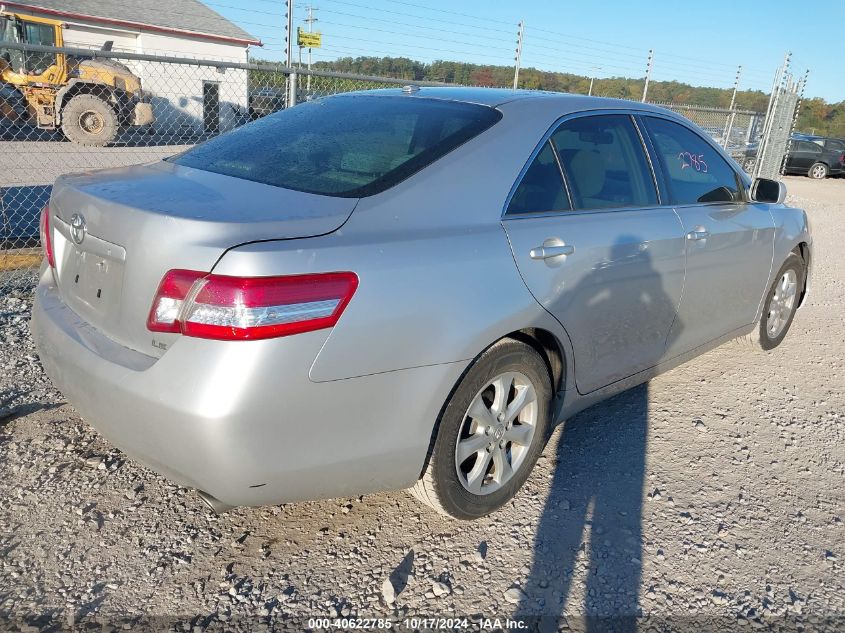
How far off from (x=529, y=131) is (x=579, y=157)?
375 millimetres

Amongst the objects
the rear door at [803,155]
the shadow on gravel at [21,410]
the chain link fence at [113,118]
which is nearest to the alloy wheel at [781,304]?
the shadow on gravel at [21,410]

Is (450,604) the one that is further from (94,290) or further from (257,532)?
(94,290)

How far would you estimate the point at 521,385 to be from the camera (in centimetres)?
274

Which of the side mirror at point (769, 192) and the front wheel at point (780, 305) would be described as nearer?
the side mirror at point (769, 192)

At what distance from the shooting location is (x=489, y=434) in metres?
2.65

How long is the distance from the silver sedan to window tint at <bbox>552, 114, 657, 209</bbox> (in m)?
0.01

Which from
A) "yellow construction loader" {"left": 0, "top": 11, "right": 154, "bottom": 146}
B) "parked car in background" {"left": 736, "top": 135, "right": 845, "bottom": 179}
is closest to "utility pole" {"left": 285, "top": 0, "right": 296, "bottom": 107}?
"yellow construction loader" {"left": 0, "top": 11, "right": 154, "bottom": 146}

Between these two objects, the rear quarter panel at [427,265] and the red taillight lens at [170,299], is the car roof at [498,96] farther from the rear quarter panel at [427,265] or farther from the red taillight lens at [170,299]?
the red taillight lens at [170,299]

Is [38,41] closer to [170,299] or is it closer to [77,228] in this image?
[77,228]

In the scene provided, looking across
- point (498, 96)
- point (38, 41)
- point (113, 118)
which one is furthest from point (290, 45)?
point (38, 41)

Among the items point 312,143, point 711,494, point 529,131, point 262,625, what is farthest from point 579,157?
point 262,625

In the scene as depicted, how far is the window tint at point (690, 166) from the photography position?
11.7 ft

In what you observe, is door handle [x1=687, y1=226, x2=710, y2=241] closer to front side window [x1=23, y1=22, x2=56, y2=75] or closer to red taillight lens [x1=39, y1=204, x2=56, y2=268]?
red taillight lens [x1=39, y1=204, x2=56, y2=268]

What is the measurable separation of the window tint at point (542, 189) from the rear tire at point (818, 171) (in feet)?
85.4
